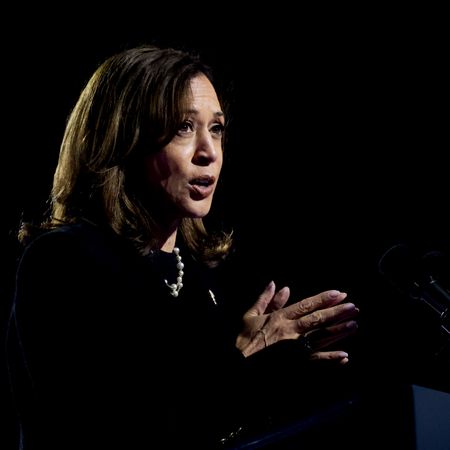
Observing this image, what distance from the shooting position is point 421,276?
3.76 ft

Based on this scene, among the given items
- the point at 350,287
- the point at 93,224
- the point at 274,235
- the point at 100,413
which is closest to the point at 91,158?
the point at 93,224

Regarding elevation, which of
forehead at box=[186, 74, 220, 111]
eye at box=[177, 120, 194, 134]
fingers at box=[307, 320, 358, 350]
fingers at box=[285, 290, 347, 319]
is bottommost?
fingers at box=[307, 320, 358, 350]

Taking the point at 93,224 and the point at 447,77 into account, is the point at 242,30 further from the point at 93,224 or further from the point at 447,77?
the point at 93,224

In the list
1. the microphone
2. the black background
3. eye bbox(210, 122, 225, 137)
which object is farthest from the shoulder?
the black background

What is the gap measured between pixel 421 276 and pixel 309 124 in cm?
161

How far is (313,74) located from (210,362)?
71.6 inches

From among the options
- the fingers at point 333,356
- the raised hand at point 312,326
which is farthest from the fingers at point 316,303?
the fingers at point 333,356

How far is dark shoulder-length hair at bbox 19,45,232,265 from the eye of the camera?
1397 millimetres

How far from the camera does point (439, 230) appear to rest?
2377 mm

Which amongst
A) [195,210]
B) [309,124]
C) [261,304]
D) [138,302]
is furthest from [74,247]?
[309,124]

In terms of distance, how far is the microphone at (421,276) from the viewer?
1088 millimetres

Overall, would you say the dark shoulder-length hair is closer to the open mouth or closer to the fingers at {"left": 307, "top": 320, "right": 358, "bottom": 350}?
the open mouth

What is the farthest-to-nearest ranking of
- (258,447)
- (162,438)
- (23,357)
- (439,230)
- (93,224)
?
(439,230) < (93,224) < (23,357) < (162,438) < (258,447)

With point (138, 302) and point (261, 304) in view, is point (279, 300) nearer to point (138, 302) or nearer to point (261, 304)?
point (261, 304)
